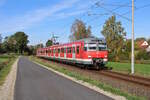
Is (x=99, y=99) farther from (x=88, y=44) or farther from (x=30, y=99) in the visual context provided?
(x=88, y=44)

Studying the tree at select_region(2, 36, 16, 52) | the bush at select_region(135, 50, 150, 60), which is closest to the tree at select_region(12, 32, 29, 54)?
the tree at select_region(2, 36, 16, 52)

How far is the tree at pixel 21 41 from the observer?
139 meters

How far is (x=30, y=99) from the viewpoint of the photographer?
9.09m

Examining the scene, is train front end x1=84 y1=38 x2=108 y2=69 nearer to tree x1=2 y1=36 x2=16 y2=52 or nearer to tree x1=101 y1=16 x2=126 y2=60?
tree x1=101 y1=16 x2=126 y2=60

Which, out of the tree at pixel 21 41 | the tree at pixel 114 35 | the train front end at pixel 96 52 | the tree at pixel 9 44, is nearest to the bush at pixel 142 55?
the tree at pixel 114 35

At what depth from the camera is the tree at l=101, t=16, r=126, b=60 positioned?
2328 inches

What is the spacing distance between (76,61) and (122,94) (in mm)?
16859

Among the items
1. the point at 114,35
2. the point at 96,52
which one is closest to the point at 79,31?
the point at 114,35

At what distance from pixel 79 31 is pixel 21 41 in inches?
2678

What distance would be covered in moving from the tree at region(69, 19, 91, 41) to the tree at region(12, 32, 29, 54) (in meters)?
Answer: 63.6

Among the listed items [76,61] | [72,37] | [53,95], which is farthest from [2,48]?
[53,95]

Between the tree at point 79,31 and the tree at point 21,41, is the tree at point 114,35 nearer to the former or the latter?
the tree at point 79,31

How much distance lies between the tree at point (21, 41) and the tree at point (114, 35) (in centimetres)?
8786

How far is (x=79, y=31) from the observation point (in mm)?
80688
